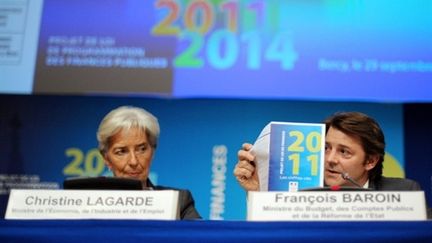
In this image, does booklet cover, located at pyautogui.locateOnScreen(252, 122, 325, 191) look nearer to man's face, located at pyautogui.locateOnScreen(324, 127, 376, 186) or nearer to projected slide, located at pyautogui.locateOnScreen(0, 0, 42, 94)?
man's face, located at pyautogui.locateOnScreen(324, 127, 376, 186)

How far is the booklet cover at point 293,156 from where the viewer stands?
69.9 inches

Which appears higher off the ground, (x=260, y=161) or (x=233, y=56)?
(x=233, y=56)

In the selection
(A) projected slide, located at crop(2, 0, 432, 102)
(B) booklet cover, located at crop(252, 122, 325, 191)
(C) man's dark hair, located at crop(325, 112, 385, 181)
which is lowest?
(B) booklet cover, located at crop(252, 122, 325, 191)

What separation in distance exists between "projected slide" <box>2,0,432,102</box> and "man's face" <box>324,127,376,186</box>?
1.01m

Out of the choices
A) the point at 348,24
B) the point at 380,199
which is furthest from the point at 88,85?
the point at 380,199

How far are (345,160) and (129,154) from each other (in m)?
0.92

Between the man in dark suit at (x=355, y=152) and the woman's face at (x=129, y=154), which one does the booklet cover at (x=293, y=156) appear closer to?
the man in dark suit at (x=355, y=152)

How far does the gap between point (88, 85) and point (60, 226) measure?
2093 millimetres

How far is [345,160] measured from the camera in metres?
2.24

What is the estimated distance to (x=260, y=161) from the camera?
73.4 inches

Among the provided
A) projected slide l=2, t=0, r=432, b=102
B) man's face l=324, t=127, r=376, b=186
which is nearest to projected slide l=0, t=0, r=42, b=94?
projected slide l=2, t=0, r=432, b=102

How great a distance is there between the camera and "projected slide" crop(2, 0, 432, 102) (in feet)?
10.6

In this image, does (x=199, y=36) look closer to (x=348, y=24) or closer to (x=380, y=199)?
(x=348, y=24)

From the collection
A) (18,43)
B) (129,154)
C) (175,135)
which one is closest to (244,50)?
(175,135)
